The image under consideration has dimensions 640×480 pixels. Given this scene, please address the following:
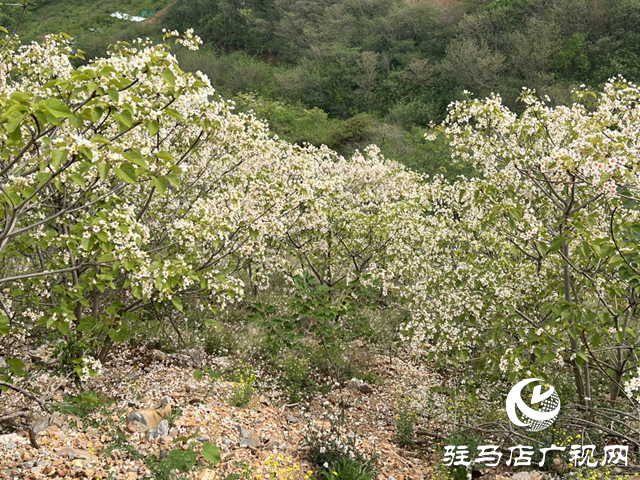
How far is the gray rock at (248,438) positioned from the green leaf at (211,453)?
488 mm

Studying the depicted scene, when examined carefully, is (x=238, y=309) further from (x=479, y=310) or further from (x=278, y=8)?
(x=278, y=8)

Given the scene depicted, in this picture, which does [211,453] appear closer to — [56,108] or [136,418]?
[136,418]

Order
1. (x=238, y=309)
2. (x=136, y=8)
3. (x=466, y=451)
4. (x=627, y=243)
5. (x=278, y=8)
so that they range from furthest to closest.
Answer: (x=136, y=8) → (x=278, y=8) → (x=238, y=309) → (x=466, y=451) → (x=627, y=243)

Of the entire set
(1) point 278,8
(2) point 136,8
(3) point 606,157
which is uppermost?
(2) point 136,8

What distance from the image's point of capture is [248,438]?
13.5ft

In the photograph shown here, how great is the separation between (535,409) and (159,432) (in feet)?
11.0

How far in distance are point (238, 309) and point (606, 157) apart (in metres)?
5.25

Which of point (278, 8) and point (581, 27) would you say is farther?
point (278, 8)

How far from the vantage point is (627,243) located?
3717mm

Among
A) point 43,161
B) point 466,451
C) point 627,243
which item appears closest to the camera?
point 43,161

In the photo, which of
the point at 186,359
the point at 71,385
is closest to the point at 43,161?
the point at 71,385

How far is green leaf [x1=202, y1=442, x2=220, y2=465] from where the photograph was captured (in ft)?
11.3

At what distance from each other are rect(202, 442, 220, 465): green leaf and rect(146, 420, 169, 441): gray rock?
1.54ft

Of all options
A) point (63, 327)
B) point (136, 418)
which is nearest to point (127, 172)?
point (63, 327)
